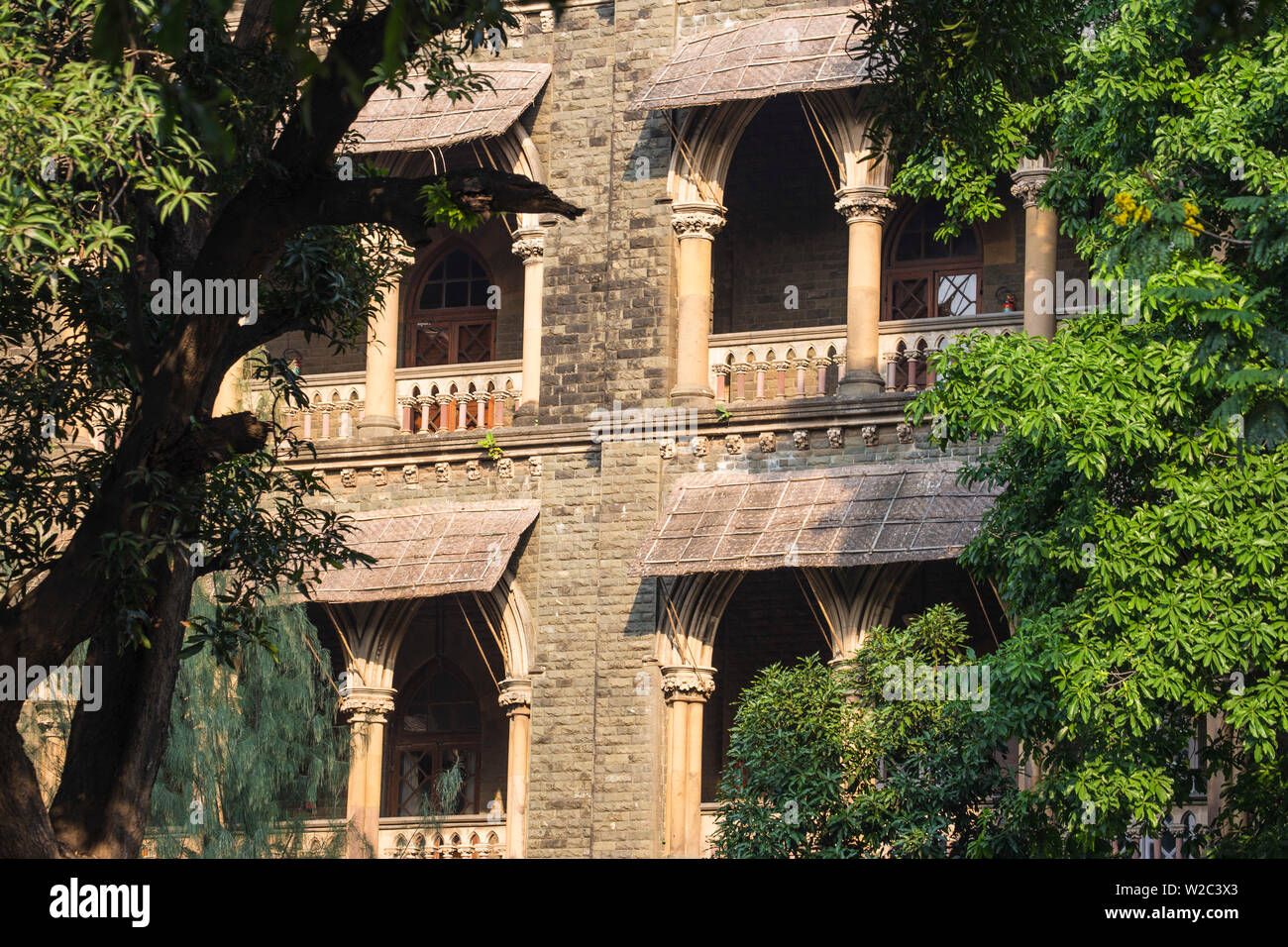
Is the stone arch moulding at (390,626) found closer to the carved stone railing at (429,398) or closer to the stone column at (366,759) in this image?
the stone column at (366,759)

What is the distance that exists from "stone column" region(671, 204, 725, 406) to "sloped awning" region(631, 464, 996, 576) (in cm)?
122

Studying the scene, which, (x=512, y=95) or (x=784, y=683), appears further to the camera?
(x=512, y=95)

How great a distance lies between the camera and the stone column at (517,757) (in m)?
22.0

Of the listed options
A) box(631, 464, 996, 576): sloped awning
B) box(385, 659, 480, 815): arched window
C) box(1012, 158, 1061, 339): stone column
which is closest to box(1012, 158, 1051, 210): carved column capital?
box(1012, 158, 1061, 339): stone column

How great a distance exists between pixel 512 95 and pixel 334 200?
13411 mm

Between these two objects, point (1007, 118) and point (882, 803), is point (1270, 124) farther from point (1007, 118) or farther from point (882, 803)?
point (882, 803)

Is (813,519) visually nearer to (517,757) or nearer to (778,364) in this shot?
(778,364)

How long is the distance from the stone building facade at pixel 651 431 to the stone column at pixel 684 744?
1.1 inches

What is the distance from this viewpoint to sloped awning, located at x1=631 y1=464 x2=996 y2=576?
20062 mm

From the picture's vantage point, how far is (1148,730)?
14391 millimetres

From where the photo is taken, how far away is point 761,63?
21.9 meters

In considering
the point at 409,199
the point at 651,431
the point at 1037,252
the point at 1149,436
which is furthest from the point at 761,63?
the point at 409,199

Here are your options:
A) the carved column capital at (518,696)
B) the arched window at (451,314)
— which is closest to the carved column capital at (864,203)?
the arched window at (451,314)
